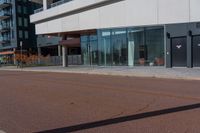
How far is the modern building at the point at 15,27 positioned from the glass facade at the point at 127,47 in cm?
5228

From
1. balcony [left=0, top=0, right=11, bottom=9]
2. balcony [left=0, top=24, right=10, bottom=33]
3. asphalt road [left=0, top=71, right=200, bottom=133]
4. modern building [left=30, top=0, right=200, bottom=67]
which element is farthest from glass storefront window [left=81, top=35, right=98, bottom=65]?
balcony [left=0, top=0, right=11, bottom=9]

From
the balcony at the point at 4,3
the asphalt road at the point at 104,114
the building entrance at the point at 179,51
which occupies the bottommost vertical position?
the asphalt road at the point at 104,114

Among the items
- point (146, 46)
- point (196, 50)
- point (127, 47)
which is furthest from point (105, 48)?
point (196, 50)

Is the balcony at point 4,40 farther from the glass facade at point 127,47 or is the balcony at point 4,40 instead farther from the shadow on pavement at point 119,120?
the shadow on pavement at point 119,120

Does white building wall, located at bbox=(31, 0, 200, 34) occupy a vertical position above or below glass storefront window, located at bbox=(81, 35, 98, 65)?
above

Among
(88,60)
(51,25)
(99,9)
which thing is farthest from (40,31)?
(99,9)

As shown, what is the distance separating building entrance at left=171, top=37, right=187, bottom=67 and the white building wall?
1.63 meters

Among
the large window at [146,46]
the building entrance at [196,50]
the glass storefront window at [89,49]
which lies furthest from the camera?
the glass storefront window at [89,49]

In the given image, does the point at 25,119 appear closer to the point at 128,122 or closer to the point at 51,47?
the point at 128,122

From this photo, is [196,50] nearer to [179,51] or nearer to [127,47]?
[179,51]

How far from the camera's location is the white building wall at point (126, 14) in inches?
1126

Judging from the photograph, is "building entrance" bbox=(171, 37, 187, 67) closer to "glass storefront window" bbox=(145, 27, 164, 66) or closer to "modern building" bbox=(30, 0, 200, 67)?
"modern building" bbox=(30, 0, 200, 67)

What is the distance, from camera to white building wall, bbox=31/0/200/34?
28594 millimetres

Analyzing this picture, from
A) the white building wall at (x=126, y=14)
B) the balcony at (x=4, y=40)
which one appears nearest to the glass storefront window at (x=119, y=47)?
the white building wall at (x=126, y=14)
